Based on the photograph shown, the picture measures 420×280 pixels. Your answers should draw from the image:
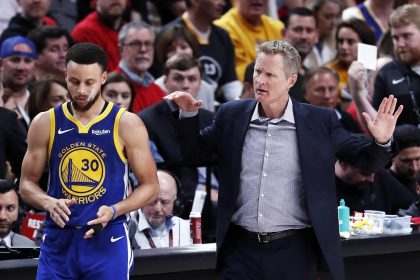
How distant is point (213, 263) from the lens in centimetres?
604

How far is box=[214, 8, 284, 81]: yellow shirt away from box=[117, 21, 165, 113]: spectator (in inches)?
46.9

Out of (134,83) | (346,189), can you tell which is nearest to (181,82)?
(134,83)

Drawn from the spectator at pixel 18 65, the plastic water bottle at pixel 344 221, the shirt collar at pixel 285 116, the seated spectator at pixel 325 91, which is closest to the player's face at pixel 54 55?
the spectator at pixel 18 65

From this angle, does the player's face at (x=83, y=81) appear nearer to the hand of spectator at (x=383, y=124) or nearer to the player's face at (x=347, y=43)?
the hand of spectator at (x=383, y=124)

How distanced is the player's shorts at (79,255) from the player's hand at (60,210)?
0.46 ft

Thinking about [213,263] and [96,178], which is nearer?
[96,178]

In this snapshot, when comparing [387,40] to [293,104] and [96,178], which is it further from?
[96,178]

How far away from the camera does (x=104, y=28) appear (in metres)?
9.51

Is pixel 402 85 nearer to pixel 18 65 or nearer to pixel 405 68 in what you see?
pixel 405 68

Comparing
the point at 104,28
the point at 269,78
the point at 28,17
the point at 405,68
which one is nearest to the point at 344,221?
the point at 269,78

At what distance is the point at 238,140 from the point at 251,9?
5.04m

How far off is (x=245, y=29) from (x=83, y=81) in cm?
535

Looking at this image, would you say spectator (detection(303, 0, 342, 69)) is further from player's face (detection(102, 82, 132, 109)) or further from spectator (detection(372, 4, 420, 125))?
player's face (detection(102, 82, 132, 109))

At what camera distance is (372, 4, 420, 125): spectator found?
785 cm
